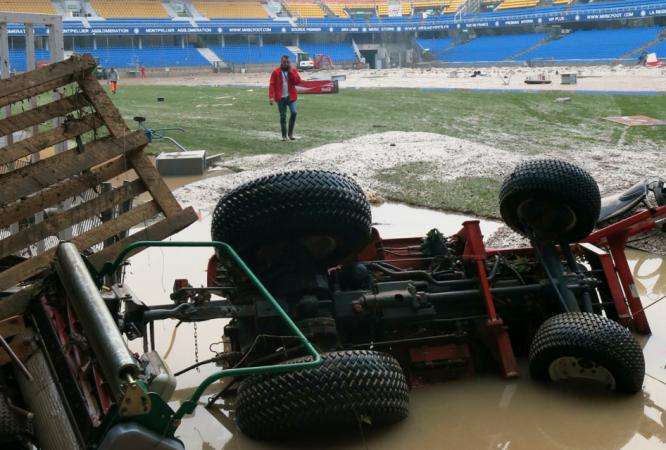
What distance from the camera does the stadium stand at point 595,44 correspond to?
54.5 m

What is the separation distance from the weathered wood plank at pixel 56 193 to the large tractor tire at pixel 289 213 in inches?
26.9

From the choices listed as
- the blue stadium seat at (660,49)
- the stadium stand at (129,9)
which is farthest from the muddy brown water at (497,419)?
the stadium stand at (129,9)

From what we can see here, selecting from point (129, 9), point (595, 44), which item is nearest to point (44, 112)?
point (595, 44)

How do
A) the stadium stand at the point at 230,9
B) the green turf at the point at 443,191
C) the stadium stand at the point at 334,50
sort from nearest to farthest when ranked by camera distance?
the green turf at the point at 443,191
the stadium stand at the point at 334,50
the stadium stand at the point at 230,9

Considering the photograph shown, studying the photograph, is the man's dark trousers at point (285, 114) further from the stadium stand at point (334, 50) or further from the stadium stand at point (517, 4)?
the stadium stand at point (517, 4)

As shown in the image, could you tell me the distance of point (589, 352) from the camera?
169 inches

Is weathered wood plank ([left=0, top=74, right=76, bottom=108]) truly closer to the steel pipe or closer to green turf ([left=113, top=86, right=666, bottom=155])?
the steel pipe

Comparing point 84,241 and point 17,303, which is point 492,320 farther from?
point 17,303

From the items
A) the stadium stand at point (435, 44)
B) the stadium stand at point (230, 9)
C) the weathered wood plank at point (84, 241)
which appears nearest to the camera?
the weathered wood plank at point (84, 241)

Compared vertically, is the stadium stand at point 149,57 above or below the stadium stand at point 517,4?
below

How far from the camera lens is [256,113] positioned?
71.6ft

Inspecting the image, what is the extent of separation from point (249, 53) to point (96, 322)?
6465 centimetres

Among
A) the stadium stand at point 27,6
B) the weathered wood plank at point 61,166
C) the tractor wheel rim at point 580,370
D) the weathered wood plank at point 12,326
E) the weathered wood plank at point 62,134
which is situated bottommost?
the tractor wheel rim at point 580,370

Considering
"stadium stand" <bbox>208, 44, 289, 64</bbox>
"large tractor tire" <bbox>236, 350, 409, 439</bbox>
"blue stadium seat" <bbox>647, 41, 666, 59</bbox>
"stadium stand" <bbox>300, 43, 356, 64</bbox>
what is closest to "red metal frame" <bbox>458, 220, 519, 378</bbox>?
"large tractor tire" <bbox>236, 350, 409, 439</bbox>
